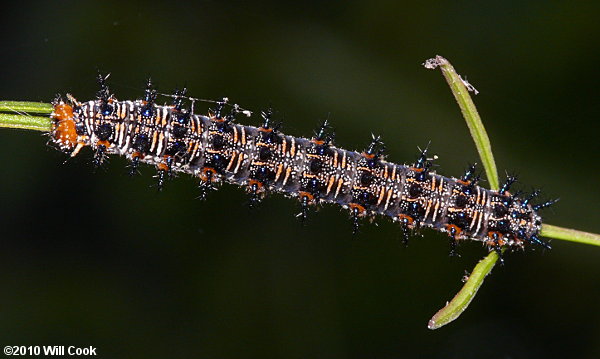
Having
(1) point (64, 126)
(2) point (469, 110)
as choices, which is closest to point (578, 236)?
(2) point (469, 110)

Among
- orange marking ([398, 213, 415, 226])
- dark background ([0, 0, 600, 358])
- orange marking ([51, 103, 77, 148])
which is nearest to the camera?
orange marking ([51, 103, 77, 148])

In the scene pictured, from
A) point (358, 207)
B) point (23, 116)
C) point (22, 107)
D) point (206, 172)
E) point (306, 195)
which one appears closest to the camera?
point (22, 107)

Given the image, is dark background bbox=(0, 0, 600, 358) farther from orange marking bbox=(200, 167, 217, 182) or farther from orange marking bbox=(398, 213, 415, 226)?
orange marking bbox=(200, 167, 217, 182)

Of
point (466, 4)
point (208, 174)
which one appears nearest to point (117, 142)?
point (208, 174)

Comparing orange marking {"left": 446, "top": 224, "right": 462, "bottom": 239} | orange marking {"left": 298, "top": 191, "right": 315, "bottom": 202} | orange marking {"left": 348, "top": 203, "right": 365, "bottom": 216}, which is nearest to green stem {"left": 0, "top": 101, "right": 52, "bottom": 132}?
orange marking {"left": 298, "top": 191, "right": 315, "bottom": 202}

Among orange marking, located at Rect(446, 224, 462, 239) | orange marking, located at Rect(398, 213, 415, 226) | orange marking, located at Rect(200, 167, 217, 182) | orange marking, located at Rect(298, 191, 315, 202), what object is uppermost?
orange marking, located at Rect(200, 167, 217, 182)

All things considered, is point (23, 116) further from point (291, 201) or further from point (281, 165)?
point (291, 201)

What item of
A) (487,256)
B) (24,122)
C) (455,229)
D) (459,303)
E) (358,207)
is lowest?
(459,303)
